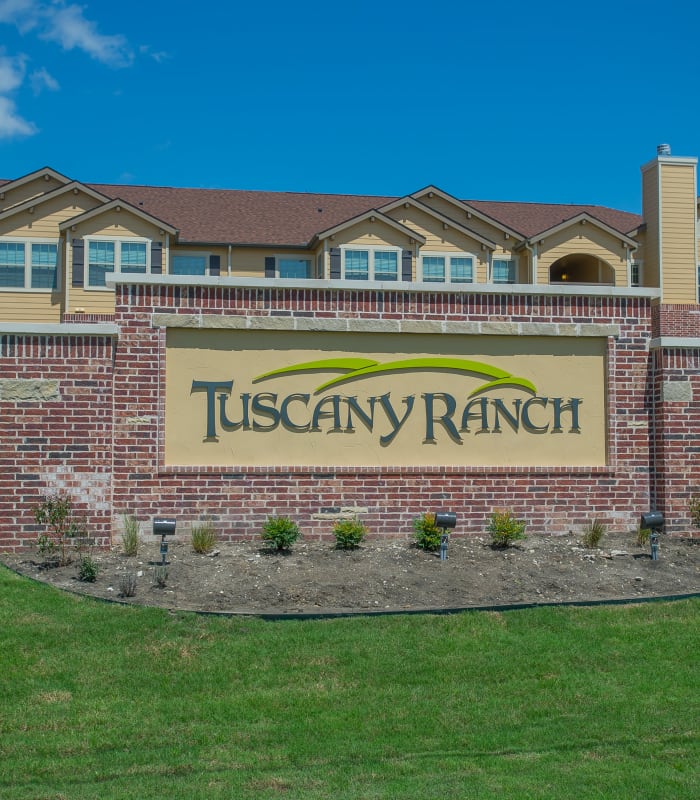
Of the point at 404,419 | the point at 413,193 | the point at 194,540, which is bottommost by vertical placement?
the point at 194,540

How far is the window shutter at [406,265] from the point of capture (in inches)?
1090

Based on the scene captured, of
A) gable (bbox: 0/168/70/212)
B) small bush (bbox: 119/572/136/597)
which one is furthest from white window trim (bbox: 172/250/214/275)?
small bush (bbox: 119/572/136/597)

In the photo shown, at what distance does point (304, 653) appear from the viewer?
9.61 meters

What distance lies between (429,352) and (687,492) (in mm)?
4471

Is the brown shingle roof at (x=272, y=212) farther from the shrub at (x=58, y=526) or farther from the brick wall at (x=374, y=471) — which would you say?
the shrub at (x=58, y=526)

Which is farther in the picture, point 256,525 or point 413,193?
point 413,193

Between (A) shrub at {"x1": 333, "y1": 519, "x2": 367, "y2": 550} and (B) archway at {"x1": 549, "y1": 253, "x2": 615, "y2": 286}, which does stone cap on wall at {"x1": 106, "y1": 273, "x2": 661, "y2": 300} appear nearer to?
(A) shrub at {"x1": 333, "y1": 519, "x2": 367, "y2": 550}

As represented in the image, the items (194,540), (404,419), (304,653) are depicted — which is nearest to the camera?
(304,653)

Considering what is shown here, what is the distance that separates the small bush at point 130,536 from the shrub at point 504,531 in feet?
16.3

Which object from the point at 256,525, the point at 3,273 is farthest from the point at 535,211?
the point at 256,525

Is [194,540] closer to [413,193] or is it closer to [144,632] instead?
[144,632]

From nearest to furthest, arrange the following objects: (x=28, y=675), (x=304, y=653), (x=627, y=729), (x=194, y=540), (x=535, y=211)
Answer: (x=627, y=729), (x=28, y=675), (x=304, y=653), (x=194, y=540), (x=535, y=211)

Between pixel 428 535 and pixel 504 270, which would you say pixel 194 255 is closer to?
pixel 504 270

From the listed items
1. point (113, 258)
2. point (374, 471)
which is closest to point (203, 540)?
point (374, 471)
